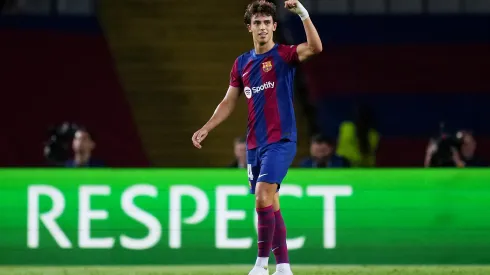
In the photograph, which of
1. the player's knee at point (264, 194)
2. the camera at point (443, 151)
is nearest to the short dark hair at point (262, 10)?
the player's knee at point (264, 194)

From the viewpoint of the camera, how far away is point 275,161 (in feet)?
29.9

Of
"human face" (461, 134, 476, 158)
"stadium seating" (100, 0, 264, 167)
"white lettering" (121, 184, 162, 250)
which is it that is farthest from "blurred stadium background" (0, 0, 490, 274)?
"white lettering" (121, 184, 162, 250)

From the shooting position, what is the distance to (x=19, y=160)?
24094mm

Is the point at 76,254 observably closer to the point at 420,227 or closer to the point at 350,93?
the point at 420,227

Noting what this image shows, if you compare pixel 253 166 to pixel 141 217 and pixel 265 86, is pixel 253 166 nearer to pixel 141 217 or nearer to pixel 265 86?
pixel 265 86

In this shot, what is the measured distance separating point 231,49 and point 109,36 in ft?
5.52

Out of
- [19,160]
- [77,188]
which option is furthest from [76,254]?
[19,160]

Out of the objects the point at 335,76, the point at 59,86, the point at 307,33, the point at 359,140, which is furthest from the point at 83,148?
the point at 335,76

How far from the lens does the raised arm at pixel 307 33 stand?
8.74m

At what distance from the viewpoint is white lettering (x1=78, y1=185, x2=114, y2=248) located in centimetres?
1158

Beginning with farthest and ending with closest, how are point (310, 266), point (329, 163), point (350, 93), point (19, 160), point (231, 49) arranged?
point (350, 93) → point (19, 160) → point (231, 49) → point (329, 163) → point (310, 266)

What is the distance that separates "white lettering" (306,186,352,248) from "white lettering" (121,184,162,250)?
A: 1414mm

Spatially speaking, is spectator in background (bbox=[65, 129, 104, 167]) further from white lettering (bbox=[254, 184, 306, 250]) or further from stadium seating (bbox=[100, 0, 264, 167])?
stadium seating (bbox=[100, 0, 264, 167])

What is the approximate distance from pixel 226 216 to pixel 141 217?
77 centimetres
